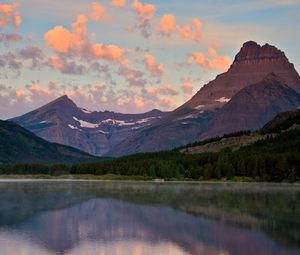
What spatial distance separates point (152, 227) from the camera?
7556cm

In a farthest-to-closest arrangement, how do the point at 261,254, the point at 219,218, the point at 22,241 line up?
1. the point at 219,218
2. the point at 22,241
3. the point at 261,254

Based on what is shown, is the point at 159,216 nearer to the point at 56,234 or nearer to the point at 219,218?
the point at 219,218

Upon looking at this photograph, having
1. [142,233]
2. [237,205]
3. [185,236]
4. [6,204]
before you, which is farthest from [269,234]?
[6,204]

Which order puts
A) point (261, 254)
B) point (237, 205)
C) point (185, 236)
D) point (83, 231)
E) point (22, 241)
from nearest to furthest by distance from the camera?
point (261, 254) < point (22, 241) < point (185, 236) < point (83, 231) < point (237, 205)

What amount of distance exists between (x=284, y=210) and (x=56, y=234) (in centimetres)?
3925

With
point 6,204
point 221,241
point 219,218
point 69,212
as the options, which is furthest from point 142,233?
point 6,204

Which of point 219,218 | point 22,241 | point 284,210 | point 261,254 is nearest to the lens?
point 261,254

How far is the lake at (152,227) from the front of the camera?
5809cm

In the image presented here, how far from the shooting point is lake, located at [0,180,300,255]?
58.1 m

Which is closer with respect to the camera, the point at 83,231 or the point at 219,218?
the point at 83,231

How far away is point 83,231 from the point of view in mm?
71562

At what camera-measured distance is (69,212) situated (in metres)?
96.4

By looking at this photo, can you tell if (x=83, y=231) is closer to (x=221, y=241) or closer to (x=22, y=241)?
(x=22, y=241)

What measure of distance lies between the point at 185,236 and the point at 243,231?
7.85m
